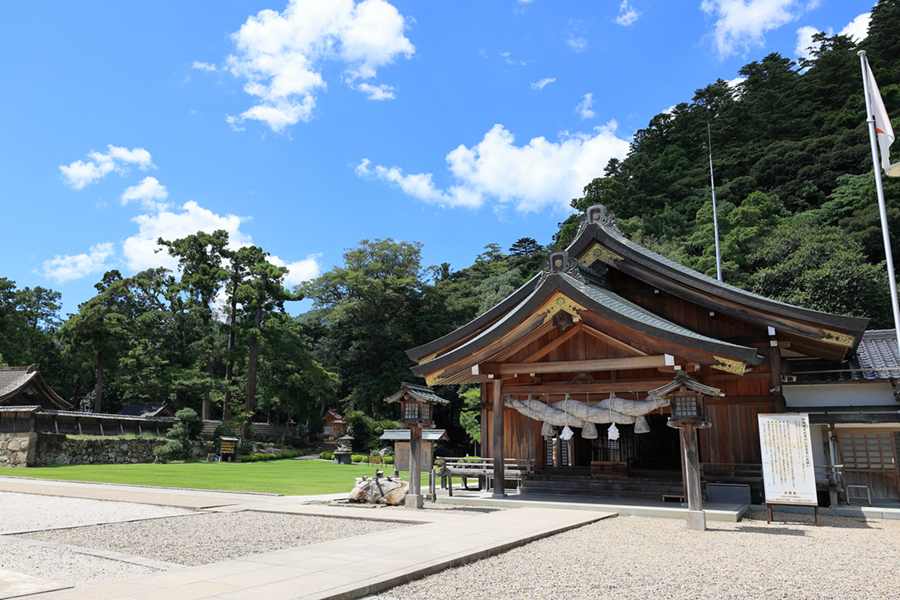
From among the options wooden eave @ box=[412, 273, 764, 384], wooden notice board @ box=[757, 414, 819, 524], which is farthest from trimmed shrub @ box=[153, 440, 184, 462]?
wooden notice board @ box=[757, 414, 819, 524]

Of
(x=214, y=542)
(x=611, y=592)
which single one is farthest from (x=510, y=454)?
(x=611, y=592)

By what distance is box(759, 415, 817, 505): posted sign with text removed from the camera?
398 inches

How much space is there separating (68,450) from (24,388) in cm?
474

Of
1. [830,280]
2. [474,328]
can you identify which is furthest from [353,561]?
[830,280]

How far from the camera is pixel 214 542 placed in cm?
804

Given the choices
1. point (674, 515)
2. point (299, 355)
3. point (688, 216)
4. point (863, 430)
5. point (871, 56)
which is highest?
point (871, 56)

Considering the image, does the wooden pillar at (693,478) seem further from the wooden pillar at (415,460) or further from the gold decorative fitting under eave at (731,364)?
the wooden pillar at (415,460)

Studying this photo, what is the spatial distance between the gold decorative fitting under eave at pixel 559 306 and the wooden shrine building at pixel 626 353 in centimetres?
2

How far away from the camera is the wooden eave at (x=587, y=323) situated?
11.0m

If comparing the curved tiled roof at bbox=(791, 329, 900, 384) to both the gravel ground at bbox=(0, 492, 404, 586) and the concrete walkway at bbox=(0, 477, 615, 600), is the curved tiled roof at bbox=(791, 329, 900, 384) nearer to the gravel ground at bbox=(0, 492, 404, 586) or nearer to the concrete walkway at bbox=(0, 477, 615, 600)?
the concrete walkway at bbox=(0, 477, 615, 600)

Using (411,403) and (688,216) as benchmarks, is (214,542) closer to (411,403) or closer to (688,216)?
(411,403)

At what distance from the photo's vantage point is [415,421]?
485 inches

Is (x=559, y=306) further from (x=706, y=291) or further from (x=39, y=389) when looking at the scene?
(x=39, y=389)

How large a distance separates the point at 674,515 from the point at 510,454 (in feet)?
19.3
